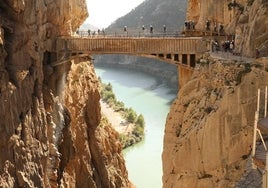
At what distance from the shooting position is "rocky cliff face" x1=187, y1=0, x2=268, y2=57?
64.6 ft

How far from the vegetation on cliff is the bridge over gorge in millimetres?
28908

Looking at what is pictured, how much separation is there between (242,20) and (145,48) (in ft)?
25.3

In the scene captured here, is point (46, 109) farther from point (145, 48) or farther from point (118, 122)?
point (118, 122)

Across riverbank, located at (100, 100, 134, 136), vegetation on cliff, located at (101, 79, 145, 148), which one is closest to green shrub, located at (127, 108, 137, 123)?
vegetation on cliff, located at (101, 79, 145, 148)

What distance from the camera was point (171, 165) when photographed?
19.8 m

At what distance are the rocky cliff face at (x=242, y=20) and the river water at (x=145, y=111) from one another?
2030 centimetres

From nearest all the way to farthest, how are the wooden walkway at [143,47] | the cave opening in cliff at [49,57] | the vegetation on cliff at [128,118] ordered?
the wooden walkway at [143,47] < the cave opening in cliff at [49,57] < the vegetation on cliff at [128,118]

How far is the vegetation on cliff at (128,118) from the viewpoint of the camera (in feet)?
199

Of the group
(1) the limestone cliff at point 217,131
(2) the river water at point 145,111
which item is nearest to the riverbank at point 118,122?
(2) the river water at point 145,111

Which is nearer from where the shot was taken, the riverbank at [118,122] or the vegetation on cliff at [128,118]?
the vegetation on cliff at [128,118]

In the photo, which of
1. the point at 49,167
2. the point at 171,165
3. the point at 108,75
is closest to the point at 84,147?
the point at 49,167

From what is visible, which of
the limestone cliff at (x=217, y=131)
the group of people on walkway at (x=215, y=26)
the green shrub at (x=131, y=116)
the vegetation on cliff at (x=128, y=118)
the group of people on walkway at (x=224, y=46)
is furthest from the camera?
the green shrub at (x=131, y=116)

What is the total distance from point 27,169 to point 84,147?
7.89 meters

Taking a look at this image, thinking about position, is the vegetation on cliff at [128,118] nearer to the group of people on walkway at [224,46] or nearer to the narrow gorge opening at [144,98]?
the narrow gorge opening at [144,98]
